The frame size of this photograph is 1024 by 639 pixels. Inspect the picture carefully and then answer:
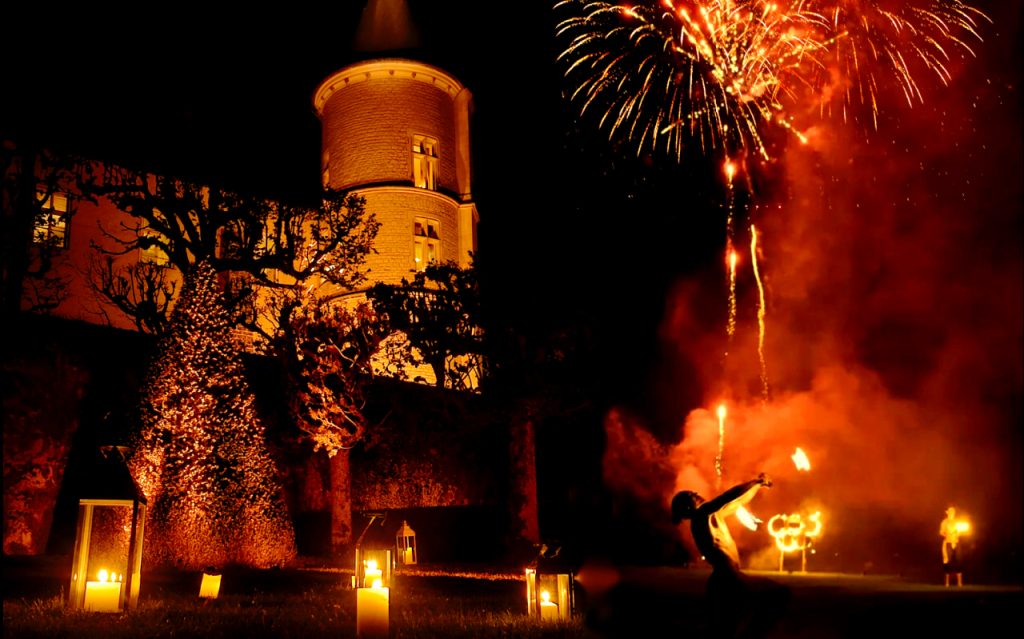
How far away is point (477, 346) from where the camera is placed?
23328 millimetres

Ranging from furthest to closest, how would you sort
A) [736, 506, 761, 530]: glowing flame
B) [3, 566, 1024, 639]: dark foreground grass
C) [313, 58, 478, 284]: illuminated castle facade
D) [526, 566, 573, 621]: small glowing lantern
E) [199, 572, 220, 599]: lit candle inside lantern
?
1. [313, 58, 478, 284]: illuminated castle facade
2. [199, 572, 220, 599]: lit candle inside lantern
3. [526, 566, 573, 621]: small glowing lantern
4. [3, 566, 1024, 639]: dark foreground grass
5. [736, 506, 761, 530]: glowing flame

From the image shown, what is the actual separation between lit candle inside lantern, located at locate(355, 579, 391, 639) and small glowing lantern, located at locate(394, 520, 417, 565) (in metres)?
11.7

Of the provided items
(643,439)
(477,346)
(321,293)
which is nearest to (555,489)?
(643,439)

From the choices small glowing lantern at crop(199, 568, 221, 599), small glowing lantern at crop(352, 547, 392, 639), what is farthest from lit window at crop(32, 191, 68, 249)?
small glowing lantern at crop(352, 547, 392, 639)

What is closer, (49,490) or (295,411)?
(49,490)

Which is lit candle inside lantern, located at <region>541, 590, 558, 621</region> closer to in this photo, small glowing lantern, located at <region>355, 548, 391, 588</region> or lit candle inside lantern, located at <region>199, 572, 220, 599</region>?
small glowing lantern, located at <region>355, 548, 391, 588</region>

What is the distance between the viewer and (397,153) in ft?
123

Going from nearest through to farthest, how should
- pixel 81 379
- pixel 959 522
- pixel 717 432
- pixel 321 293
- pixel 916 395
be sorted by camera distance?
pixel 959 522 < pixel 81 379 < pixel 916 395 < pixel 717 432 < pixel 321 293

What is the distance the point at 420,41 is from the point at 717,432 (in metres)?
23.7

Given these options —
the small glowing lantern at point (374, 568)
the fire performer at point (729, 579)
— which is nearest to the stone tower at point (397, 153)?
the small glowing lantern at point (374, 568)

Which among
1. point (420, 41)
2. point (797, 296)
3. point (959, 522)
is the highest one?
point (420, 41)

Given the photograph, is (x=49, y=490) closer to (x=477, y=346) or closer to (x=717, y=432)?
(x=477, y=346)

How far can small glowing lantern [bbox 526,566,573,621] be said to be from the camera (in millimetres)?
10352

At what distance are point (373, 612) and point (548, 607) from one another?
2.53 meters
